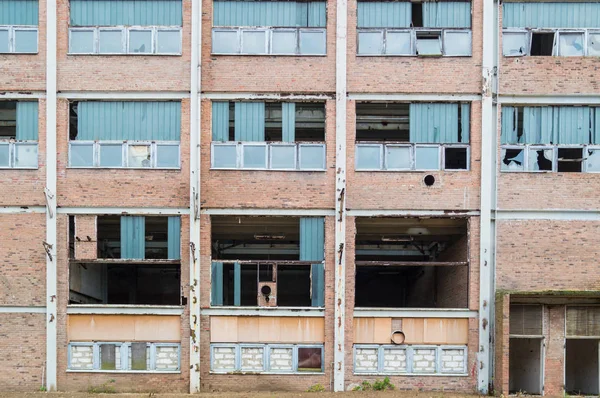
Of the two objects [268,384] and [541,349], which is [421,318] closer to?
[541,349]

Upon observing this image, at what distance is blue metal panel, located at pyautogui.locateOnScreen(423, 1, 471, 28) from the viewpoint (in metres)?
17.5

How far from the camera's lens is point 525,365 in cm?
1725

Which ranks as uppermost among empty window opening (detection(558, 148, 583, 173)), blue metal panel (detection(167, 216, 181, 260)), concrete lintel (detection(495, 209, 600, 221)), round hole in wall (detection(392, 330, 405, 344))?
empty window opening (detection(558, 148, 583, 173))

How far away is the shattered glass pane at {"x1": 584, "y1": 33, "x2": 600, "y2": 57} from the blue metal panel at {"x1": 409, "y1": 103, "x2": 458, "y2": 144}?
12.8 feet

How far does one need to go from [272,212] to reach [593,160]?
8592 millimetres

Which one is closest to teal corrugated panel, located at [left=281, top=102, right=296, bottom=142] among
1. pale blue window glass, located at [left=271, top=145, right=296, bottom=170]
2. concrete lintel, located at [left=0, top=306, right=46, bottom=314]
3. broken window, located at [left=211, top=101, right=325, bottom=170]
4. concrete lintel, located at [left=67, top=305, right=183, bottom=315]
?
broken window, located at [left=211, top=101, right=325, bottom=170]

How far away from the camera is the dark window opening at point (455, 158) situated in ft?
56.7

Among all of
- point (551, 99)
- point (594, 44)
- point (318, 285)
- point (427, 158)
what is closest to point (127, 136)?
point (318, 285)

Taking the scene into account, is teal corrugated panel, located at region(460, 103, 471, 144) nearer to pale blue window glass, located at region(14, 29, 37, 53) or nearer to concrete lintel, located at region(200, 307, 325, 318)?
concrete lintel, located at region(200, 307, 325, 318)

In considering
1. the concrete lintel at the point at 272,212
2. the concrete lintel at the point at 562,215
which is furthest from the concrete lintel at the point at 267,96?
the concrete lintel at the point at 562,215

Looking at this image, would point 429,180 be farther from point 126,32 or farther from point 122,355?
point 122,355

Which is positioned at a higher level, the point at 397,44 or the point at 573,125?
the point at 397,44

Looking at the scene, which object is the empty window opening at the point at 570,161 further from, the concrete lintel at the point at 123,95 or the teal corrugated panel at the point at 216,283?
the concrete lintel at the point at 123,95

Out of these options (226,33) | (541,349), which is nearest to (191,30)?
(226,33)
